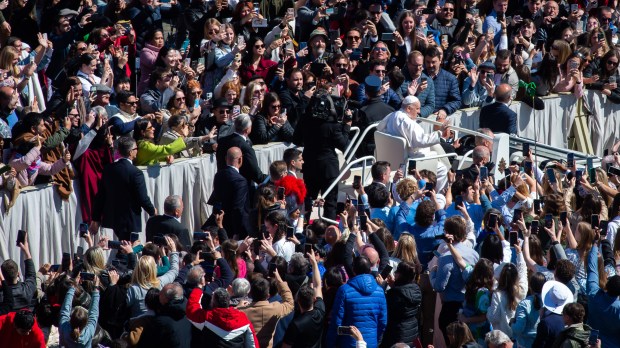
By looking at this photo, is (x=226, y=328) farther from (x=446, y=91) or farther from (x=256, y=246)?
(x=446, y=91)

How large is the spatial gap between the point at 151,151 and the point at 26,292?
2.95 m

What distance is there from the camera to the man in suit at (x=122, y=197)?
53.7ft

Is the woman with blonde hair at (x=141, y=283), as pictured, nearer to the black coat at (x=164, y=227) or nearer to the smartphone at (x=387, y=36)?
the black coat at (x=164, y=227)

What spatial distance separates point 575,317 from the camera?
12758 mm

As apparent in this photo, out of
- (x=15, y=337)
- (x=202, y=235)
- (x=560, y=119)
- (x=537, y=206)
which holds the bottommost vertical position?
(x=15, y=337)

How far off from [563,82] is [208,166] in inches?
229

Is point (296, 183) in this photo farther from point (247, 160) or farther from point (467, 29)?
point (467, 29)

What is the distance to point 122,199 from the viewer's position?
16.5 m

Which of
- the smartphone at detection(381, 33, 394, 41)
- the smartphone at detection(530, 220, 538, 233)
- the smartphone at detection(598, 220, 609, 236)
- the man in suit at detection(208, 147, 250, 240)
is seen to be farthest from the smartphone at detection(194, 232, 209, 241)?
the smartphone at detection(381, 33, 394, 41)

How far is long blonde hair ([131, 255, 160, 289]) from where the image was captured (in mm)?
13828

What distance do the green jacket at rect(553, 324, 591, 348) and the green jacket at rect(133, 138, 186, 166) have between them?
18.0 ft

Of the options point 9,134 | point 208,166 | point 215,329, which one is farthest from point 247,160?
point 215,329

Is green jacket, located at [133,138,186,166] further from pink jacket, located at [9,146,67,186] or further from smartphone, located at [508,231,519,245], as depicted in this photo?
smartphone, located at [508,231,519,245]

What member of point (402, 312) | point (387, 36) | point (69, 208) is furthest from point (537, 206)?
point (387, 36)
